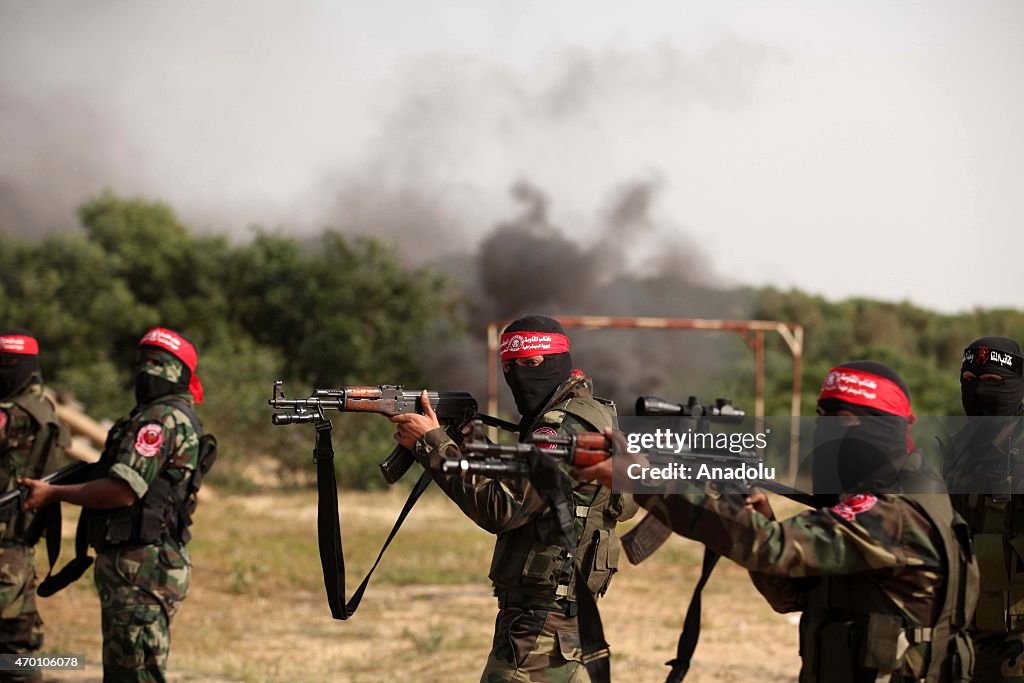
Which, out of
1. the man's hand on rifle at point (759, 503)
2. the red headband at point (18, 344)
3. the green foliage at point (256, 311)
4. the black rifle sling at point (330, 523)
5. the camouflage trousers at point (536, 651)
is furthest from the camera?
the green foliage at point (256, 311)

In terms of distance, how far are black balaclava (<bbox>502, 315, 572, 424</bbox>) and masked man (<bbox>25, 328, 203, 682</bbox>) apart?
187 centimetres

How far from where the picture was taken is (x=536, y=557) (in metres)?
3.85

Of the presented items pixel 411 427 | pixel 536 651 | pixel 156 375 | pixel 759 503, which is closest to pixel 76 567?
pixel 156 375

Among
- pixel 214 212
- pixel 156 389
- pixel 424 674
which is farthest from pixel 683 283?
pixel 156 389

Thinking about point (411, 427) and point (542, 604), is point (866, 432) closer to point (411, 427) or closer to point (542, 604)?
point (542, 604)

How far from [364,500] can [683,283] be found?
15.8m

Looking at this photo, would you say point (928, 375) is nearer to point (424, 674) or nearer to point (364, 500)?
point (364, 500)

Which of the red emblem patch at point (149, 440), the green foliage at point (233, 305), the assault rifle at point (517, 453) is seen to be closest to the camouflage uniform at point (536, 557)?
the assault rifle at point (517, 453)

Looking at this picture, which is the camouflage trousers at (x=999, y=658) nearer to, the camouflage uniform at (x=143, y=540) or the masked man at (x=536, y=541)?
the masked man at (x=536, y=541)

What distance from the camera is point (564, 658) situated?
388 centimetres

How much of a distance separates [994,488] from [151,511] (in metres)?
3.76

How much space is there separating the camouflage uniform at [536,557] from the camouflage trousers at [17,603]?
2.97 metres

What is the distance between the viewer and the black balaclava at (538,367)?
4090 mm

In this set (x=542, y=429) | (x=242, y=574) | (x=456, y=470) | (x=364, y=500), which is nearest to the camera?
(x=456, y=470)
